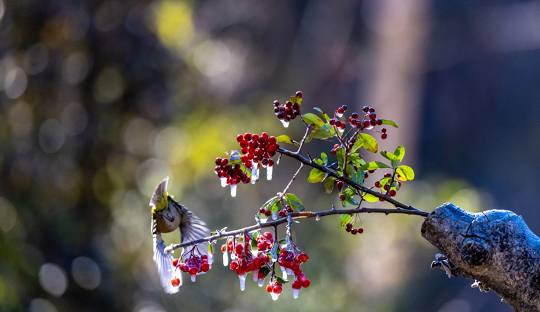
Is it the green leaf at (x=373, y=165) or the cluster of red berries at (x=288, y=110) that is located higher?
the cluster of red berries at (x=288, y=110)

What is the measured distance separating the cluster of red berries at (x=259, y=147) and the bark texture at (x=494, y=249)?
1.11ft

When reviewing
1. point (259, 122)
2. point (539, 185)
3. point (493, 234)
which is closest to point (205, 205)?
point (259, 122)

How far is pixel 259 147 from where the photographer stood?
1.68 meters

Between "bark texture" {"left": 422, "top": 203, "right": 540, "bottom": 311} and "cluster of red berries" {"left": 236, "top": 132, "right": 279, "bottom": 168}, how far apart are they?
0.34 m

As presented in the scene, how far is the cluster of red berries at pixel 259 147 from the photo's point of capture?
1667mm

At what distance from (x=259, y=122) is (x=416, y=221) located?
1.22m

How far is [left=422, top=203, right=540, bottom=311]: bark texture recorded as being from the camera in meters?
1.69

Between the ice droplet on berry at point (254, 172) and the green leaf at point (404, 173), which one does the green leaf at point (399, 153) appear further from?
the ice droplet on berry at point (254, 172)

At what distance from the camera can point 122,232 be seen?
504cm

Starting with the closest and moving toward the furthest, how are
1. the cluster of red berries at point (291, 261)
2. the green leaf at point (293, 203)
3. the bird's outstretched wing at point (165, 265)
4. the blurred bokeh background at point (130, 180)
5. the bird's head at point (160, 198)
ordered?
the cluster of red berries at point (291, 261) → the green leaf at point (293, 203) → the bird's outstretched wing at point (165, 265) → the bird's head at point (160, 198) → the blurred bokeh background at point (130, 180)

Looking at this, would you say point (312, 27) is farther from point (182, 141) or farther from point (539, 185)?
point (182, 141)

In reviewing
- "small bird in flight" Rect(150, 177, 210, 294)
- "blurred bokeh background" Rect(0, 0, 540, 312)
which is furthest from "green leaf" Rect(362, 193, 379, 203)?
"blurred bokeh background" Rect(0, 0, 540, 312)

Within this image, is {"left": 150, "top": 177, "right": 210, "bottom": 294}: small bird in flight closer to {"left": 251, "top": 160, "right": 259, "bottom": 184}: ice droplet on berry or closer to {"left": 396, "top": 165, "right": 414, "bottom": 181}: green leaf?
{"left": 251, "top": 160, "right": 259, "bottom": 184}: ice droplet on berry

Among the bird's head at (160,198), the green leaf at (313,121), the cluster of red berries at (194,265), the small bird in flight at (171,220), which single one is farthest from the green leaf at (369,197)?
the bird's head at (160,198)
